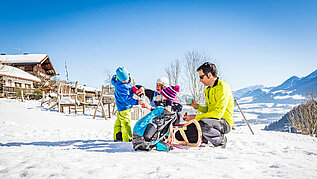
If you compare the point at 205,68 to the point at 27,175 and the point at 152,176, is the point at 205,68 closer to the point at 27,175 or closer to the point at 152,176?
the point at 152,176

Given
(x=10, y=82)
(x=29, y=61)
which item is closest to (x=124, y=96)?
(x=10, y=82)

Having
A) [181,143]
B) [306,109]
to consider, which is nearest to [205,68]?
[181,143]

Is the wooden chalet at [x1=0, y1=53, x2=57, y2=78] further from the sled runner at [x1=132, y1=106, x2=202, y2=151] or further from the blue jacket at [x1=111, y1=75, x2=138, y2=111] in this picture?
the sled runner at [x1=132, y1=106, x2=202, y2=151]

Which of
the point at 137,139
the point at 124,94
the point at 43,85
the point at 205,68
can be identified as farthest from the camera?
the point at 43,85

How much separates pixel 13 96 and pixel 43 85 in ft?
31.8

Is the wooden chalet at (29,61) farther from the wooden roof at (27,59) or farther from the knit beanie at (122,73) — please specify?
the knit beanie at (122,73)

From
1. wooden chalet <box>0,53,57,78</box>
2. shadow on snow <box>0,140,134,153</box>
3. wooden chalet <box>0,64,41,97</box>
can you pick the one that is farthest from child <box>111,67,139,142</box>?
wooden chalet <box>0,53,57,78</box>

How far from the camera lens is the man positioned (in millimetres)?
2676

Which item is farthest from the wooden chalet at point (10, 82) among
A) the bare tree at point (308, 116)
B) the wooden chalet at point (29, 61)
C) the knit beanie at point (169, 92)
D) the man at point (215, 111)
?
the bare tree at point (308, 116)

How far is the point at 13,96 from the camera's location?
64.0ft

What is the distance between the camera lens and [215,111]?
8.73 feet

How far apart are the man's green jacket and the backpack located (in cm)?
56

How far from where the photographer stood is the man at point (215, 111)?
8.78 feet

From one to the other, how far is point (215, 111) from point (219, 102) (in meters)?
0.15
